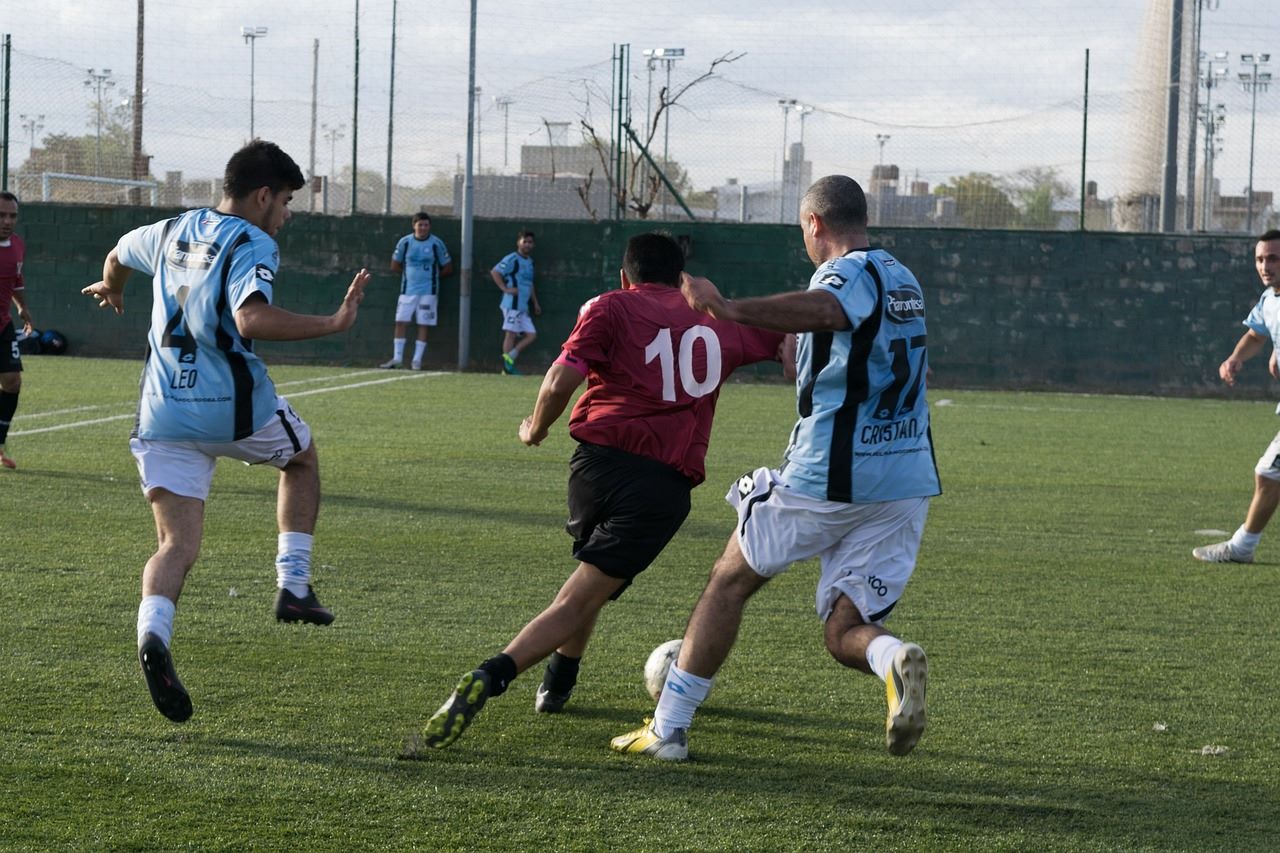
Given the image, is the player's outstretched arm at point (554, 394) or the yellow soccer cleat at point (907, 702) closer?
the yellow soccer cleat at point (907, 702)

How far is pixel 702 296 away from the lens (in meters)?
4.41

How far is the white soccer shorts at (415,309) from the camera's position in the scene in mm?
22797

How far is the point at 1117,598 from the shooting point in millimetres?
7758

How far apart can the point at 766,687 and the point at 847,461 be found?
4.59ft

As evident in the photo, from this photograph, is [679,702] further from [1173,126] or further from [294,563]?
[1173,126]

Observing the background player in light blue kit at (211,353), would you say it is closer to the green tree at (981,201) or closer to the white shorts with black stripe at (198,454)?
the white shorts with black stripe at (198,454)

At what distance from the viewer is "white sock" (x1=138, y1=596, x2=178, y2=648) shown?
475 cm

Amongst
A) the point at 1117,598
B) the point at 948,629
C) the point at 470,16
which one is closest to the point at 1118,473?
the point at 1117,598

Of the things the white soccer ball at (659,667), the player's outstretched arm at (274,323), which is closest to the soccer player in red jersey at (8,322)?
the player's outstretched arm at (274,323)

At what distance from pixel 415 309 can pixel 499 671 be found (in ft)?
60.4

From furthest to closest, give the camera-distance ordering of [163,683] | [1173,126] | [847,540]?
1. [1173,126]
2. [847,540]
3. [163,683]

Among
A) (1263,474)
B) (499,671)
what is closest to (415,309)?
(1263,474)

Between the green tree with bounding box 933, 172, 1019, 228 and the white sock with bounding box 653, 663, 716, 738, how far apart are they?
724 inches

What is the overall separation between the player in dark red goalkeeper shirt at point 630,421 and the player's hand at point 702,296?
2.42 ft
